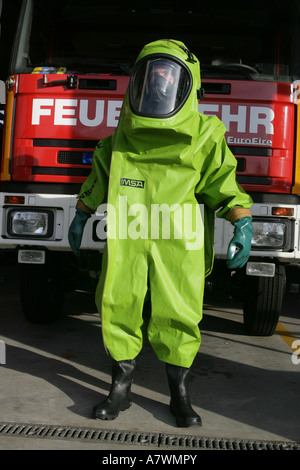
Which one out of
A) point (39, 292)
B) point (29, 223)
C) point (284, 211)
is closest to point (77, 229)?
point (29, 223)

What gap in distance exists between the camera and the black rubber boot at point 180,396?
3.11m

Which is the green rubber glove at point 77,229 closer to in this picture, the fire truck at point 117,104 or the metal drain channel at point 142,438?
A: the fire truck at point 117,104

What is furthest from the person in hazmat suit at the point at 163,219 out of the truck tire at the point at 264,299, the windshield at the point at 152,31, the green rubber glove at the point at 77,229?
the truck tire at the point at 264,299

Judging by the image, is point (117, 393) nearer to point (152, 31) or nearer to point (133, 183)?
point (133, 183)

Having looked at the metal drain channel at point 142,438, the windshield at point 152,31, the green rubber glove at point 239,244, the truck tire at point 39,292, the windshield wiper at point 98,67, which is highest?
the windshield at point 152,31

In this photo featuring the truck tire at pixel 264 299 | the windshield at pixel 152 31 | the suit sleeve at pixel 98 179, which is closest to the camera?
the suit sleeve at pixel 98 179

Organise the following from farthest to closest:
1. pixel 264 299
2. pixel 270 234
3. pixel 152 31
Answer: pixel 264 299 < pixel 152 31 < pixel 270 234

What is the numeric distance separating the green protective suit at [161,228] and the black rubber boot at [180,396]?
11 centimetres

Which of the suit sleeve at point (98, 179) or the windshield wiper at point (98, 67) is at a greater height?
the windshield wiper at point (98, 67)

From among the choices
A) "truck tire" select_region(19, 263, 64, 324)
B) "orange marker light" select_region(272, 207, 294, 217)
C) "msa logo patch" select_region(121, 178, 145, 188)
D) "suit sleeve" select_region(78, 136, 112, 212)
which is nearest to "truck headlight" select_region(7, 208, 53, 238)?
"truck tire" select_region(19, 263, 64, 324)

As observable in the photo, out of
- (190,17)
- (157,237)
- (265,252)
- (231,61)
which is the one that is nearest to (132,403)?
(157,237)

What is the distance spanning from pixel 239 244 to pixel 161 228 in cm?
43

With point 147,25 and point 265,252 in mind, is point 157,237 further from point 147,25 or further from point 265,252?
point 147,25

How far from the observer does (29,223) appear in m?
4.21
